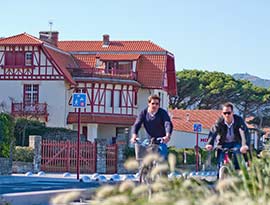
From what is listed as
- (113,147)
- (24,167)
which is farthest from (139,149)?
(113,147)

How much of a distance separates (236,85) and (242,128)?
80.0 meters

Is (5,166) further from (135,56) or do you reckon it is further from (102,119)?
(135,56)

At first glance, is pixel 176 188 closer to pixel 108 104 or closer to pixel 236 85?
pixel 108 104

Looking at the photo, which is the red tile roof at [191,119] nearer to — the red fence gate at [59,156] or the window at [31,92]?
the window at [31,92]

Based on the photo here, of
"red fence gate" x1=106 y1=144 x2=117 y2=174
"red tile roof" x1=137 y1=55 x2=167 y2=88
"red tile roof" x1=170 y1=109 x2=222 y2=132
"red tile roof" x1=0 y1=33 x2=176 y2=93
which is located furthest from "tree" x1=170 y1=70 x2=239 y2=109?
"red fence gate" x1=106 y1=144 x2=117 y2=174

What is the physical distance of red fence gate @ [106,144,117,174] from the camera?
40.1 m

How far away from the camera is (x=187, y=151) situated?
51.8 m

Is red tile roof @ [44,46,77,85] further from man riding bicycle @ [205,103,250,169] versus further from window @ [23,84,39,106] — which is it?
man riding bicycle @ [205,103,250,169]

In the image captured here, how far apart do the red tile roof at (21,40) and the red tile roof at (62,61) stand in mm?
937

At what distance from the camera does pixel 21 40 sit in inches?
2330

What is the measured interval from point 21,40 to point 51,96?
4.60 m

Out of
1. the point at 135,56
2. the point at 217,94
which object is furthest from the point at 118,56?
the point at 217,94

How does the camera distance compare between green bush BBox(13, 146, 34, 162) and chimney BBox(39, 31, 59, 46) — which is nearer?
green bush BBox(13, 146, 34, 162)

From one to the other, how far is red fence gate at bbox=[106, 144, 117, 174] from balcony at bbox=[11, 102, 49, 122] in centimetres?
1839
